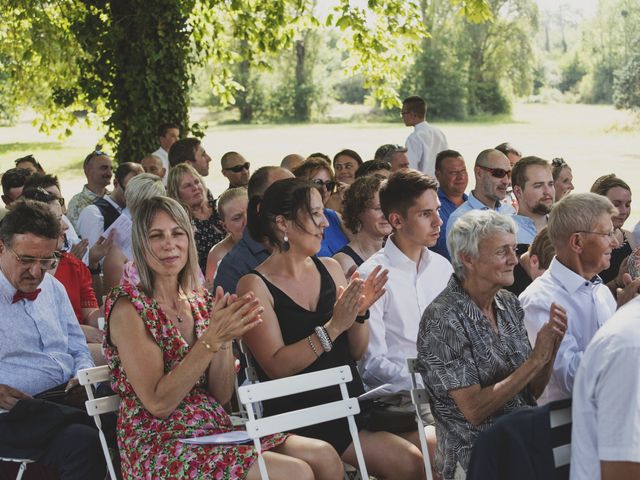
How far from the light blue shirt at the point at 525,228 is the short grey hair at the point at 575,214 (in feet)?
7.60

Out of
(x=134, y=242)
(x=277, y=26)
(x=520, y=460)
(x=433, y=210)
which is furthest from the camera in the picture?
(x=277, y=26)

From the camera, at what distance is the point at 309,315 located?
4301mm

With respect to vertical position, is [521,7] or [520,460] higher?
[521,7]

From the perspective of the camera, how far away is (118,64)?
443 inches

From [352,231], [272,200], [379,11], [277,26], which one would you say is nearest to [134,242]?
[272,200]

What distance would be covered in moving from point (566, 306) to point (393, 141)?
93.8ft

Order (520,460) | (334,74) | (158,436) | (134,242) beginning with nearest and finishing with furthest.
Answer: (520,460) → (158,436) → (134,242) → (334,74)

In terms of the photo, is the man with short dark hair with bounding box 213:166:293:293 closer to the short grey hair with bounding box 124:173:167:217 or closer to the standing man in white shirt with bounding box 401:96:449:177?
the short grey hair with bounding box 124:173:167:217

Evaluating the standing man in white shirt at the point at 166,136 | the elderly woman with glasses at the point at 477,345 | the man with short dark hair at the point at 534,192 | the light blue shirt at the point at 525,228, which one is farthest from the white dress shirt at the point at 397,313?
the standing man in white shirt at the point at 166,136

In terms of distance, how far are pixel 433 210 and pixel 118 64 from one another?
7.33 m

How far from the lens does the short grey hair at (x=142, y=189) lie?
20.7 feet

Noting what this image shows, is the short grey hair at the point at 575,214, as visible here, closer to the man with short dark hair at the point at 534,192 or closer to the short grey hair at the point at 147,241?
the short grey hair at the point at 147,241

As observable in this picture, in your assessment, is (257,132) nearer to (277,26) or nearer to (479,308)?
(277,26)

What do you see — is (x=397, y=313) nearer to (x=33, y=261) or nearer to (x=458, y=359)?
(x=458, y=359)
